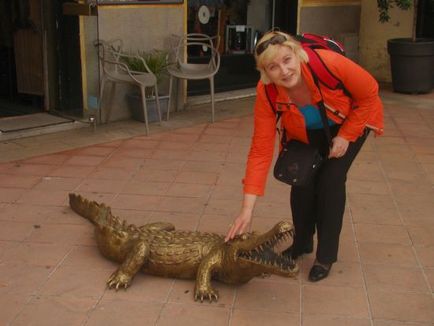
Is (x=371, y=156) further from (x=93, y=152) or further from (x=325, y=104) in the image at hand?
(x=325, y=104)

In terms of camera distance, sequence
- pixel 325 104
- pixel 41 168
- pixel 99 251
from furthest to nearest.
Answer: pixel 41 168
pixel 99 251
pixel 325 104

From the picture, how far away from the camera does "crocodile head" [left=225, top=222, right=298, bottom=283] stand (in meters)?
3.19

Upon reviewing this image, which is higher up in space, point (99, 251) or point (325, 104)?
point (325, 104)

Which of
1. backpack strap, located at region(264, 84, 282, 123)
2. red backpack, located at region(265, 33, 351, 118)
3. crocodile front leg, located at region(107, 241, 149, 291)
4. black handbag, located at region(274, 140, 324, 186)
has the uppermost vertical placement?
red backpack, located at region(265, 33, 351, 118)

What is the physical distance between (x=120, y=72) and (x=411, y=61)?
4285mm

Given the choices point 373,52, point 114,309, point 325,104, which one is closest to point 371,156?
point 325,104

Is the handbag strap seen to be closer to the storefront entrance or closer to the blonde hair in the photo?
the blonde hair

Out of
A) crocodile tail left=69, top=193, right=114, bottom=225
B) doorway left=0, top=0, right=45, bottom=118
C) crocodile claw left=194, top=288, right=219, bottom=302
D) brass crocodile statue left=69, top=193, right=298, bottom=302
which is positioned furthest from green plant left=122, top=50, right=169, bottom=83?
crocodile claw left=194, top=288, right=219, bottom=302

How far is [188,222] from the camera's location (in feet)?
14.4

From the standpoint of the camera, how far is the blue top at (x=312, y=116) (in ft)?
10.5

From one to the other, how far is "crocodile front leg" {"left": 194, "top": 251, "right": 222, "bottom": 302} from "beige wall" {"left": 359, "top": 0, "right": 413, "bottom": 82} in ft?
24.2

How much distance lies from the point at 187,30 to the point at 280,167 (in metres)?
4.99

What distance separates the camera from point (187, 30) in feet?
26.3

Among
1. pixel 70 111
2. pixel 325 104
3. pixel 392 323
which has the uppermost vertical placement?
pixel 325 104
